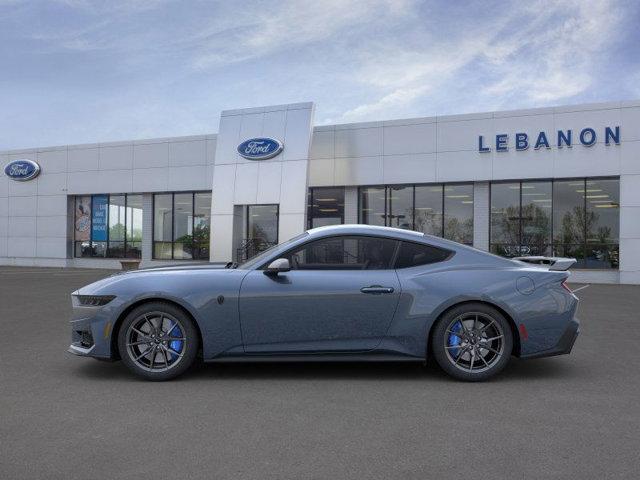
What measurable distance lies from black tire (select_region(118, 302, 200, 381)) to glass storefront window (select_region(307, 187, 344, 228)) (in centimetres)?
1903

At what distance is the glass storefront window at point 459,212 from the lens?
22578 millimetres

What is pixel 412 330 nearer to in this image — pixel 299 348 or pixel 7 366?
pixel 299 348

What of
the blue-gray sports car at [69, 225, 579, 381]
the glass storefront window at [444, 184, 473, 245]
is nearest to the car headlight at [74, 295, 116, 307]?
the blue-gray sports car at [69, 225, 579, 381]

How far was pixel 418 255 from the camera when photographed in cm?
558

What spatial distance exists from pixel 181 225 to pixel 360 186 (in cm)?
872

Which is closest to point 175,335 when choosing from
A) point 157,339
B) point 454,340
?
point 157,339

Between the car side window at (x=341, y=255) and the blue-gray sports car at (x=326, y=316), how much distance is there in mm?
13

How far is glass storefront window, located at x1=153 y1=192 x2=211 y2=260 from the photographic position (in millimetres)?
27016

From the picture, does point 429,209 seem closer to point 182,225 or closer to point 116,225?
point 182,225

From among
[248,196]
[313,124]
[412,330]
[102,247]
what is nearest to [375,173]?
[313,124]

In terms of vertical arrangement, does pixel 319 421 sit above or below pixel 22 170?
below

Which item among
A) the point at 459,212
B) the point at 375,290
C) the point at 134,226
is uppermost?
the point at 459,212

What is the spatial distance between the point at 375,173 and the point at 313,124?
3.10 m

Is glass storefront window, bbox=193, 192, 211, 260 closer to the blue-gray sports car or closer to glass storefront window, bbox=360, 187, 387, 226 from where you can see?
glass storefront window, bbox=360, 187, 387, 226
